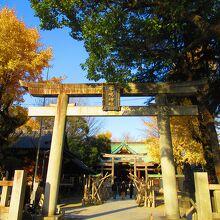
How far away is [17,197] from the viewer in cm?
812

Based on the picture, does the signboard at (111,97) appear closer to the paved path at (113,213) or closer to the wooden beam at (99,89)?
the wooden beam at (99,89)

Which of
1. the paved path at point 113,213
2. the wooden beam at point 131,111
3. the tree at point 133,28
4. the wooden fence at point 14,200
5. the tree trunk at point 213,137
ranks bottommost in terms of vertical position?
the paved path at point 113,213

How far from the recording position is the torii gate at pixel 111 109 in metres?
10.3

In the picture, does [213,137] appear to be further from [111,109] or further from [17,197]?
[17,197]

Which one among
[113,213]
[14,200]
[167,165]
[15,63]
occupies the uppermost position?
[15,63]

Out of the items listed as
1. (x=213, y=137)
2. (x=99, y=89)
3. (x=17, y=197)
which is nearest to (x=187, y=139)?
(x=213, y=137)

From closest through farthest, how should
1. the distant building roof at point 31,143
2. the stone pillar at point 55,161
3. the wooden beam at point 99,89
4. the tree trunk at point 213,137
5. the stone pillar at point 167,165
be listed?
1. the tree trunk at point 213,137
2. the stone pillar at point 167,165
3. the stone pillar at point 55,161
4. the wooden beam at point 99,89
5. the distant building roof at point 31,143

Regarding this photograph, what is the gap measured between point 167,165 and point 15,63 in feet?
31.6

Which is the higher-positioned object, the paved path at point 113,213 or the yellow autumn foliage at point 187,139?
the yellow autumn foliage at point 187,139

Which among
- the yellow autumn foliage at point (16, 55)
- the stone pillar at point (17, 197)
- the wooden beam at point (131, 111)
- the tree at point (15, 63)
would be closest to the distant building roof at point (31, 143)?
the tree at point (15, 63)

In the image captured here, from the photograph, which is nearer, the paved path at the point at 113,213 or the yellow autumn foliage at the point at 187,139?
the paved path at the point at 113,213

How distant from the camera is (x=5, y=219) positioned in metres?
8.15

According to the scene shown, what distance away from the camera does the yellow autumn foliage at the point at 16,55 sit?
13375 millimetres

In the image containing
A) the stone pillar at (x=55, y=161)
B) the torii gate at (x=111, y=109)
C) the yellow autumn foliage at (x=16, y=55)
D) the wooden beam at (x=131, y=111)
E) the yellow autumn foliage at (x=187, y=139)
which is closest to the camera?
the stone pillar at (x=55, y=161)
